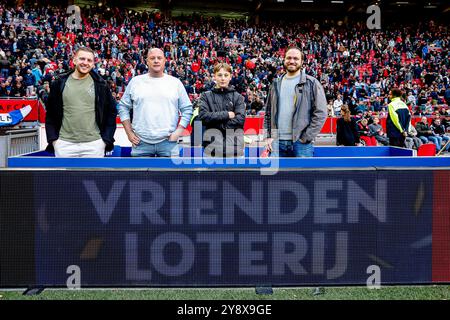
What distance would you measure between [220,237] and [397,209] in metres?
1.26

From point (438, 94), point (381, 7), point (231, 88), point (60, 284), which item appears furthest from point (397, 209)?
point (381, 7)

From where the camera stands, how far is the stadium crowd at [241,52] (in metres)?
17.3

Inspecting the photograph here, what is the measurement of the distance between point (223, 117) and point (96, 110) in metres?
1.10

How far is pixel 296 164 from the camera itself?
10.8 ft

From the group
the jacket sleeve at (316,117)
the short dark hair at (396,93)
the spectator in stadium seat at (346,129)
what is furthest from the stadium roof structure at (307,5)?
the jacket sleeve at (316,117)

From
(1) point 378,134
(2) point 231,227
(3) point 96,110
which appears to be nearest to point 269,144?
(2) point 231,227

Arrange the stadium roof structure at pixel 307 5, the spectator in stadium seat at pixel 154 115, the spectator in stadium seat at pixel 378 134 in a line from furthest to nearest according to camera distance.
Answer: the stadium roof structure at pixel 307 5
the spectator in stadium seat at pixel 378 134
the spectator in stadium seat at pixel 154 115

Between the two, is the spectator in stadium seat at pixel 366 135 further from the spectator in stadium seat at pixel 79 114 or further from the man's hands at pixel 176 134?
the spectator in stadium seat at pixel 79 114

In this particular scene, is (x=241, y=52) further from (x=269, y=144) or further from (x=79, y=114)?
(x=79, y=114)

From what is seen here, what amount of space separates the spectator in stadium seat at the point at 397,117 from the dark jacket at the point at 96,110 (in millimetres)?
5671

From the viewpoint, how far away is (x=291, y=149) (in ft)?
13.5

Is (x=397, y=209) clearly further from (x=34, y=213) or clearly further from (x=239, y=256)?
(x=34, y=213)

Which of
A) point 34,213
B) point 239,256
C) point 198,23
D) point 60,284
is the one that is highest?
point 198,23

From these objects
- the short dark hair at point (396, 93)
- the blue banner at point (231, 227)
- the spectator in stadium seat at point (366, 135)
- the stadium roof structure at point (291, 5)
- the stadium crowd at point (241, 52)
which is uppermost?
the stadium roof structure at point (291, 5)
